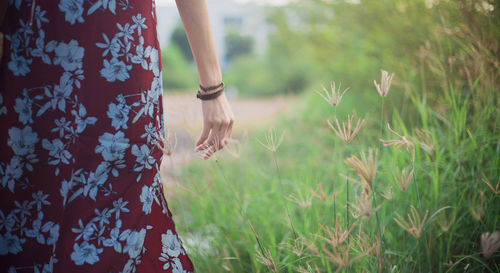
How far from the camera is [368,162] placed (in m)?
0.65

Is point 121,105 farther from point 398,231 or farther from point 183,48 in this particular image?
point 183,48

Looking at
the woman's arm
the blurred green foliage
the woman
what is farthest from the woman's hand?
the blurred green foliage

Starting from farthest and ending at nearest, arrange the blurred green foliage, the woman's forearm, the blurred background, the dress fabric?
the blurred green foliage → the blurred background → the woman's forearm → the dress fabric

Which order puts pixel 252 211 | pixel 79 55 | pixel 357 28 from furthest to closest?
pixel 357 28 → pixel 252 211 → pixel 79 55

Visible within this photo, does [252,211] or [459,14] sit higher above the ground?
[459,14]

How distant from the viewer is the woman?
0.75m

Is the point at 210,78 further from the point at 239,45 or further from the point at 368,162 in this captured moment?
the point at 239,45

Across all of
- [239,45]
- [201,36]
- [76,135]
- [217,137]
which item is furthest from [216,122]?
[239,45]

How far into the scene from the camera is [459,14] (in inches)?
72.0

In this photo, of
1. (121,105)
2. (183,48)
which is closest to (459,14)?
(121,105)

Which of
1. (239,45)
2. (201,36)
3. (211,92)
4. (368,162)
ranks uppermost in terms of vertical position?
(201,36)

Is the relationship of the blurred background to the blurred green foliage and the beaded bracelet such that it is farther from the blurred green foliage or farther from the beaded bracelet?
the blurred green foliage

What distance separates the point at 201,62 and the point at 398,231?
955 mm

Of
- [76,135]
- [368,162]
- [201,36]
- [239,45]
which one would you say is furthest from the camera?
[239,45]
